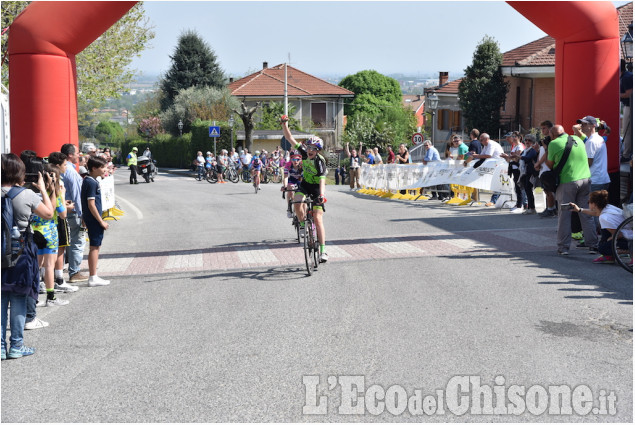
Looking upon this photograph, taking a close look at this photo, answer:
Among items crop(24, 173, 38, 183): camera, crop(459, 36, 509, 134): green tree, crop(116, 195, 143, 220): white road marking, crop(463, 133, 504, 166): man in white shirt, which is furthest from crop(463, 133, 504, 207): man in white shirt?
crop(459, 36, 509, 134): green tree

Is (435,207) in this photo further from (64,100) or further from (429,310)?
(429,310)

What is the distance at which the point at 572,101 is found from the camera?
1352 cm

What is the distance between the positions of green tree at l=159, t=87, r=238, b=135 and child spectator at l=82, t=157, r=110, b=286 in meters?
58.4

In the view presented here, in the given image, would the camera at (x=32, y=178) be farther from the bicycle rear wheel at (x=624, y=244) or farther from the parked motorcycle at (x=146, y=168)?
the parked motorcycle at (x=146, y=168)

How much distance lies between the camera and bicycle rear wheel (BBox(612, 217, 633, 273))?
10.0 metres

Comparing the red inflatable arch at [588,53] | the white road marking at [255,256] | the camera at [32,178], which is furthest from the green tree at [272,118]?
the camera at [32,178]

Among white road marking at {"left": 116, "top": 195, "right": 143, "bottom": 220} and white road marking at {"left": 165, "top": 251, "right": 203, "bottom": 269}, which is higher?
white road marking at {"left": 165, "top": 251, "right": 203, "bottom": 269}

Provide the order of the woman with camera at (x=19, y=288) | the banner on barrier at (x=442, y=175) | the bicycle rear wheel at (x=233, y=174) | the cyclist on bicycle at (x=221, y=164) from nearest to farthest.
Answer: the woman with camera at (x=19, y=288) < the banner on barrier at (x=442, y=175) < the cyclist on bicycle at (x=221, y=164) < the bicycle rear wheel at (x=233, y=174)

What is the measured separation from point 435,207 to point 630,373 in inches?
597

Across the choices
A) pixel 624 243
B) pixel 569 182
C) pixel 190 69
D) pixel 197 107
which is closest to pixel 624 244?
pixel 624 243

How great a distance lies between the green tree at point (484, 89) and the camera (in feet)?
161

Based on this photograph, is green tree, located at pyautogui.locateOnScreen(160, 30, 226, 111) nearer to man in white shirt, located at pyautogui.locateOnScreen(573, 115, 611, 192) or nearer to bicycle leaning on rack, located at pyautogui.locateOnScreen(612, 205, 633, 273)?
man in white shirt, located at pyautogui.locateOnScreen(573, 115, 611, 192)

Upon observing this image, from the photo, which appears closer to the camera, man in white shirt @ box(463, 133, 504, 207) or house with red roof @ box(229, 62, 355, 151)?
man in white shirt @ box(463, 133, 504, 207)

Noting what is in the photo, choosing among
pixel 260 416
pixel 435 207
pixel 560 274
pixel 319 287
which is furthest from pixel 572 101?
pixel 260 416
